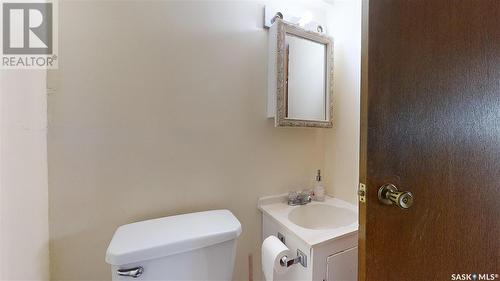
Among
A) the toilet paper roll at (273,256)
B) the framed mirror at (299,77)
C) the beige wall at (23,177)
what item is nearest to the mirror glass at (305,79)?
the framed mirror at (299,77)

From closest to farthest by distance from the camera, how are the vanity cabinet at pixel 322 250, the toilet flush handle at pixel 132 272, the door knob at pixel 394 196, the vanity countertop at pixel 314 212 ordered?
the door knob at pixel 394 196, the toilet flush handle at pixel 132 272, the vanity cabinet at pixel 322 250, the vanity countertop at pixel 314 212

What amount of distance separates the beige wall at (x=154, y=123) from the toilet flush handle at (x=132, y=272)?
0.27m

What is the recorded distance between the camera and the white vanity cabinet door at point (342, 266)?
0.85 metres

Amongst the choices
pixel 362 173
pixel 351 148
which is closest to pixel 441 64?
pixel 362 173

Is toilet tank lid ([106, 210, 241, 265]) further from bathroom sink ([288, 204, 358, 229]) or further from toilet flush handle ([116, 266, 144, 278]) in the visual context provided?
bathroom sink ([288, 204, 358, 229])

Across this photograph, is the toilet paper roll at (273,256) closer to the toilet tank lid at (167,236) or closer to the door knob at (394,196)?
the toilet tank lid at (167,236)

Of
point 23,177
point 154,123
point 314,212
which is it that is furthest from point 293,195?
point 23,177

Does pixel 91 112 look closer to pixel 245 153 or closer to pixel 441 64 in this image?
pixel 245 153

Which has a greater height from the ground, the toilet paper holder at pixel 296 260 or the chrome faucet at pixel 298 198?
the chrome faucet at pixel 298 198

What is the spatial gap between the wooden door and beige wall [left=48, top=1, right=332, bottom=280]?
685mm

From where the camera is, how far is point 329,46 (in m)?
1.26

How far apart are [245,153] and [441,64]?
834 mm

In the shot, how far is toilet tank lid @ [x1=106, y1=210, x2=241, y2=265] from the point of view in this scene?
2.25ft

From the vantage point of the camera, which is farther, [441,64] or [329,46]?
[329,46]
